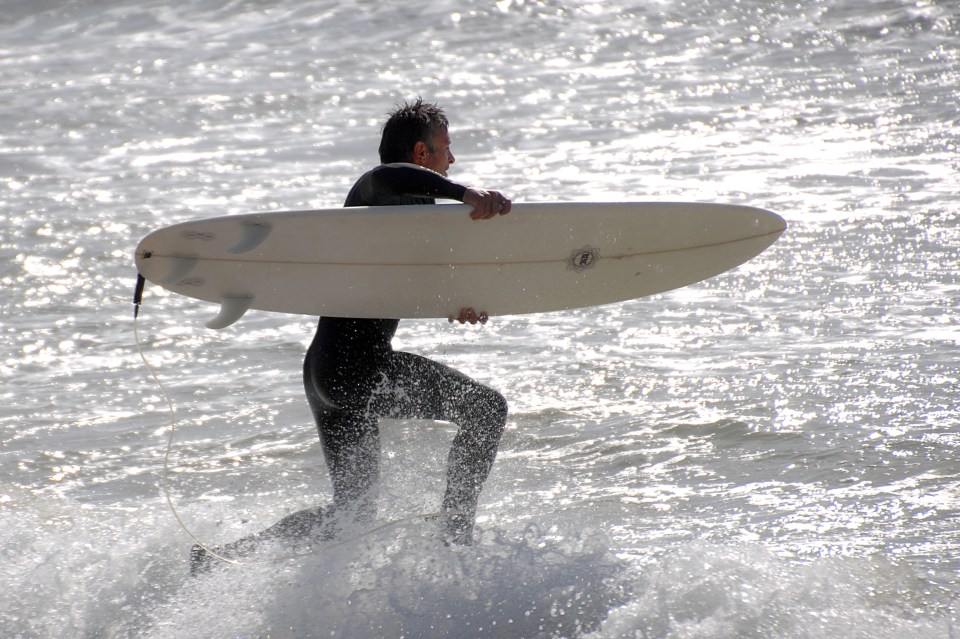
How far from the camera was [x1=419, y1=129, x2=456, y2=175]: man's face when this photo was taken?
11.3ft

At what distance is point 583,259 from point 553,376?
1.84 metres

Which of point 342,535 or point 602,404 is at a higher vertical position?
point 342,535

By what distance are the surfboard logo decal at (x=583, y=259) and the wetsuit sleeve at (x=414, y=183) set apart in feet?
2.81

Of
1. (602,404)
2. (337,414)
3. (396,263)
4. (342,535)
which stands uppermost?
(396,263)

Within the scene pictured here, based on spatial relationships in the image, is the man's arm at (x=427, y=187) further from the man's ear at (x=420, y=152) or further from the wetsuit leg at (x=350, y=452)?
the wetsuit leg at (x=350, y=452)

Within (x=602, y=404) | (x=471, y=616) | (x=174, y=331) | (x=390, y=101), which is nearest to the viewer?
(x=471, y=616)

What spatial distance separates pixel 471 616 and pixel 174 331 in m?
4.17

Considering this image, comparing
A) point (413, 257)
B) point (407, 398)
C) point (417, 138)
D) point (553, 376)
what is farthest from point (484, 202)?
point (553, 376)

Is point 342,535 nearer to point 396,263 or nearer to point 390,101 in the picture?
point 396,263

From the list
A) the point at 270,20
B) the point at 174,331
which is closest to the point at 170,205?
the point at 174,331

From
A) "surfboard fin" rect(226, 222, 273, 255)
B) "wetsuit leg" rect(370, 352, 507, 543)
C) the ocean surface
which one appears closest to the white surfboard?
"surfboard fin" rect(226, 222, 273, 255)

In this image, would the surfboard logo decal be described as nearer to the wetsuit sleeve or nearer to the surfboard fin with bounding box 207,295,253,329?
the wetsuit sleeve

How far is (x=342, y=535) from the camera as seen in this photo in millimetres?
3479

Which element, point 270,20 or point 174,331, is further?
point 270,20
